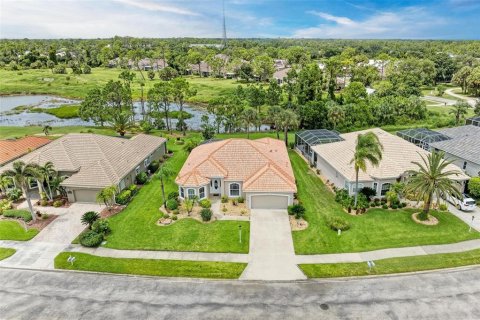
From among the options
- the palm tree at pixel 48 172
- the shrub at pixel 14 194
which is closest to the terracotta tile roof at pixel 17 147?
the shrub at pixel 14 194

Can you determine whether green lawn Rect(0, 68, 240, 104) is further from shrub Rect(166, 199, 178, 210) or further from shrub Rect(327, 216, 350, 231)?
shrub Rect(327, 216, 350, 231)

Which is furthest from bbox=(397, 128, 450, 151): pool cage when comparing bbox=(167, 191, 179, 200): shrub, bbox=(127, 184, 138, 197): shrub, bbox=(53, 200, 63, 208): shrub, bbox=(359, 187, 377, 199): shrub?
bbox=(53, 200, 63, 208): shrub

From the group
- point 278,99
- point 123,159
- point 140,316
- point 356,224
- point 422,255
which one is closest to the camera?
point 140,316

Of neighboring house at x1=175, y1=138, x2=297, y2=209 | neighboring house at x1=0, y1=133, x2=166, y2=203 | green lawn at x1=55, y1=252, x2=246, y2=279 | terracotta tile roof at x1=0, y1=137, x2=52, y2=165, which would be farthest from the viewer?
terracotta tile roof at x1=0, y1=137, x2=52, y2=165

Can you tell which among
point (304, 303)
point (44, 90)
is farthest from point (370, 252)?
point (44, 90)

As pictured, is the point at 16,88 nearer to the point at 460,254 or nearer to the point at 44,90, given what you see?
the point at 44,90
